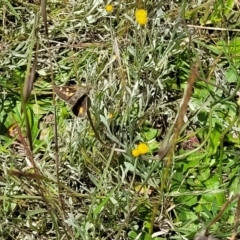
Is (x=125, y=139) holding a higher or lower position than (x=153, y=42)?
lower

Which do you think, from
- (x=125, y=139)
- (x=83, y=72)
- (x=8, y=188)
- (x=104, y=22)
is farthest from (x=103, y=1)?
(x=8, y=188)

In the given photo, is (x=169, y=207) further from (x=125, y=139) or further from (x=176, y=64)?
(x=176, y=64)

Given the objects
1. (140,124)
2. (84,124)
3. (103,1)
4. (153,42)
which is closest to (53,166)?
(84,124)

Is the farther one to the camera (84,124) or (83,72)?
(83,72)

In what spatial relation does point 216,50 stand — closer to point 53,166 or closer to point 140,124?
point 140,124

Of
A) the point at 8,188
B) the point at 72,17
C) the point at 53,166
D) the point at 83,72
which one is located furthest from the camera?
the point at 72,17

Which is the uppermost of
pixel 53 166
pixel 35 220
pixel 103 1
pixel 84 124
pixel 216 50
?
pixel 103 1

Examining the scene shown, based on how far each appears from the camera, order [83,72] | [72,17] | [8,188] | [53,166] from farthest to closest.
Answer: [72,17]
[83,72]
[53,166]
[8,188]
